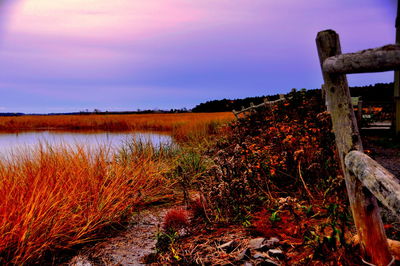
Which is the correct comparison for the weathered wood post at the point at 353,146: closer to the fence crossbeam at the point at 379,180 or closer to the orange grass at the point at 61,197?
the fence crossbeam at the point at 379,180

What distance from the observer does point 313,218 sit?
3688mm

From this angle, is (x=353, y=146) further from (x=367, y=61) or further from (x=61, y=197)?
(x=61, y=197)

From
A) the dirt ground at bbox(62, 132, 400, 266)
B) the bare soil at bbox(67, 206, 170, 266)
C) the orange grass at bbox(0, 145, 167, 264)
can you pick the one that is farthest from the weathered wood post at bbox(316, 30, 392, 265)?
the orange grass at bbox(0, 145, 167, 264)

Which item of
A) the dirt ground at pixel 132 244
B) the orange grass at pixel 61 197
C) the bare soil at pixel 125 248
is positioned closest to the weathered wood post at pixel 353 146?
the dirt ground at pixel 132 244

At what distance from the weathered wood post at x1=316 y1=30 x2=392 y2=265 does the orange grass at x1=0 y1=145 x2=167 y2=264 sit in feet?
8.92

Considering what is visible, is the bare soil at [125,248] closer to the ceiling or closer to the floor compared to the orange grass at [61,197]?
closer to the floor

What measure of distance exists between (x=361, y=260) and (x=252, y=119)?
814 centimetres

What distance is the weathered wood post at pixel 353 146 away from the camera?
99.0 inches

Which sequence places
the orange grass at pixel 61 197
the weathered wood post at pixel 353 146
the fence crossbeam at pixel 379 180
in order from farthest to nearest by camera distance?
the orange grass at pixel 61 197, the weathered wood post at pixel 353 146, the fence crossbeam at pixel 379 180

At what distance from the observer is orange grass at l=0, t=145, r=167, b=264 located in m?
3.45

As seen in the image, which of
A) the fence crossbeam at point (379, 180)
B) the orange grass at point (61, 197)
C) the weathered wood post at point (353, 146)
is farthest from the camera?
the orange grass at point (61, 197)

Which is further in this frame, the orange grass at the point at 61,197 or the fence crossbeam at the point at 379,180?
the orange grass at the point at 61,197

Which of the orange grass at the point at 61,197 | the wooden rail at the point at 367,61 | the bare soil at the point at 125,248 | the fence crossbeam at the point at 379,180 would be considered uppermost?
the wooden rail at the point at 367,61

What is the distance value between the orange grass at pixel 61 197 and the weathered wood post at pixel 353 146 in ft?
8.92
